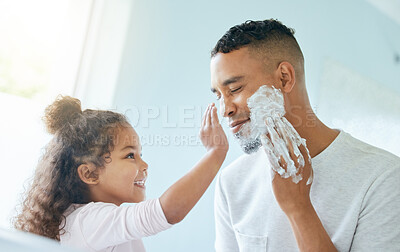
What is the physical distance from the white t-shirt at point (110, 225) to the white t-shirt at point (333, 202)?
0.96 feet

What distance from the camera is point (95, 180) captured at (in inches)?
37.8

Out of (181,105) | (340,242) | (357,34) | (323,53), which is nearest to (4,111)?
(181,105)

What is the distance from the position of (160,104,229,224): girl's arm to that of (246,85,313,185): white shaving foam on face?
101 mm

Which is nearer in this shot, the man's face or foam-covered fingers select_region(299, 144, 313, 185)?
foam-covered fingers select_region(299, 144, 313, 185)

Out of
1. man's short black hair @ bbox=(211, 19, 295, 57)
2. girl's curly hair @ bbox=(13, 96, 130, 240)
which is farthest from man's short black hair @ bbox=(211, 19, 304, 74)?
girl's curly hair @ bbox=(13, 96, 130, 240)

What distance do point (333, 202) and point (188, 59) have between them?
33.8 inches

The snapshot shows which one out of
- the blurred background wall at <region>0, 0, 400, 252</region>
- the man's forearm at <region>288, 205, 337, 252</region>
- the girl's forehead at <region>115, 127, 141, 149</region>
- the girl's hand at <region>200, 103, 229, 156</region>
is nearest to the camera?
the man's forearm at <region>288, 205, 337, 252</region>

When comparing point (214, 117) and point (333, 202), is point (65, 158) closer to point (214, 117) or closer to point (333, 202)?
point (214, 117)

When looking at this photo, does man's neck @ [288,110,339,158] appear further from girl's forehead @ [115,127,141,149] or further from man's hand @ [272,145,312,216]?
girl's forehead @ [115,127,141,149]

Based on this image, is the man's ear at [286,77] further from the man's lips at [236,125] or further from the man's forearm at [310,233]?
the man's forearm at [310,233]

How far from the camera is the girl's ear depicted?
0.95 meters

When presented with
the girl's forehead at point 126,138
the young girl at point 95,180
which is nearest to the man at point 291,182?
the young girl at point 95,180

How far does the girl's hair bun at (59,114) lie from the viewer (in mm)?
1015

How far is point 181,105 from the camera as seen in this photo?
1469mm
